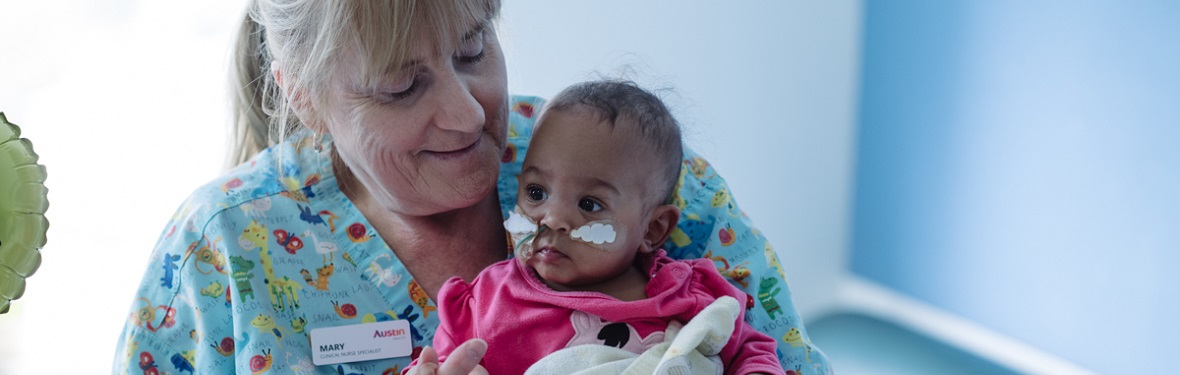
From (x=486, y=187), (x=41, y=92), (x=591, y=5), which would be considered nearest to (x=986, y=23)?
(x=591, y=5)

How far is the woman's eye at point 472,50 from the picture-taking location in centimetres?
169

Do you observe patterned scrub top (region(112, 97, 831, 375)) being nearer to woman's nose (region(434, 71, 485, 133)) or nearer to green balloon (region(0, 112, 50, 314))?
woman's nose (region(434, 71, 485, 133))

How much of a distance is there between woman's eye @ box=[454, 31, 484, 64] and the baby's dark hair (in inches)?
6.3

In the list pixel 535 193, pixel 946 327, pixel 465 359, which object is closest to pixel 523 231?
pixel 535 193

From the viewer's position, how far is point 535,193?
1.58 m

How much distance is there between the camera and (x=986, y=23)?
3.10m

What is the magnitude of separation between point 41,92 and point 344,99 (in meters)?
1.10

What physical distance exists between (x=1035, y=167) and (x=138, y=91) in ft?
7.46

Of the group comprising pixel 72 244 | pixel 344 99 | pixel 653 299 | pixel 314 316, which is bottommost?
pixel 72 244

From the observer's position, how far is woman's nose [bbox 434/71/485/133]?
1.65 metres

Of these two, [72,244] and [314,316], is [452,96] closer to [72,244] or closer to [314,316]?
[314,316]

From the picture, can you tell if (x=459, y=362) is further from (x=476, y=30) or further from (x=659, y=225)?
(x=476, y=30)

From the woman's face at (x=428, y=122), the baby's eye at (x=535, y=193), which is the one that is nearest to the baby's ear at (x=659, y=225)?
the baby's eye at (x=535, y=193)

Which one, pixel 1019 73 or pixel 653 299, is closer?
pixel 653 299
